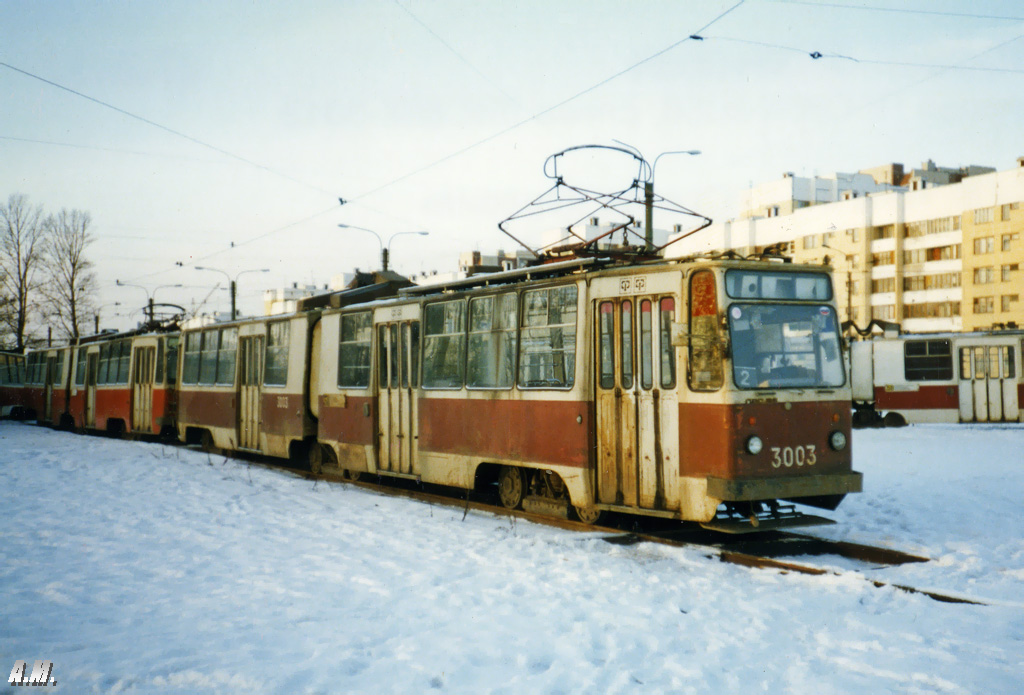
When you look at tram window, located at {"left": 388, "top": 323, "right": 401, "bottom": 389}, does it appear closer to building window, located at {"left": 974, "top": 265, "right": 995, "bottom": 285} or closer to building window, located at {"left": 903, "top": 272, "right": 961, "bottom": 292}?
building window, located at {"left": 974, "top": 265, "right": 995, "bottom": 285}

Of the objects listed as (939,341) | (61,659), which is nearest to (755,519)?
(61,659)

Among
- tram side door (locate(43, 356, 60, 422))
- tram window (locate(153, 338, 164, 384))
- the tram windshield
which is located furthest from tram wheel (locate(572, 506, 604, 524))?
tram side door (locate(43, 356, 60, 422))

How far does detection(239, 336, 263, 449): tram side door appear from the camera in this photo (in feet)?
55.7

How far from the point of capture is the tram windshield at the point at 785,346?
821 cm

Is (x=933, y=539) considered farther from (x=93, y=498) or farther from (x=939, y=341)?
(x=939, y=341)

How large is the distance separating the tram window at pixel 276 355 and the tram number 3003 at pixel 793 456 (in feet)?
34.0

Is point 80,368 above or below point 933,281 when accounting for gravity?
below

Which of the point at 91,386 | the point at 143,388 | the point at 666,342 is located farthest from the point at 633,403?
the point at 91,386

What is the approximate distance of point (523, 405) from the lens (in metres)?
10.1

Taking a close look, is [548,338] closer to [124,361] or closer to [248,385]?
[248,385]

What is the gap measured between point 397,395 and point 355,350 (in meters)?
1.53

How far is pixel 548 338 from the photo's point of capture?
9867 millimetres

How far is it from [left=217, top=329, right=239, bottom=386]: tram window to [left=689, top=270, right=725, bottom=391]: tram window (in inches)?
483

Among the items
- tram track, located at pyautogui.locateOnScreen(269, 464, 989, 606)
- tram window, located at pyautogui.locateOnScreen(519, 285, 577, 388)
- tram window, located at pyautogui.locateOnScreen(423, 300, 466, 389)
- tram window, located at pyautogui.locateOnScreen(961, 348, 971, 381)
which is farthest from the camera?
tram window, located at pyautogui.locateOnScreen(961, 348, 971, 381)
